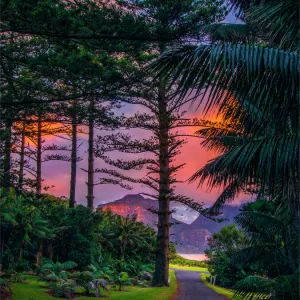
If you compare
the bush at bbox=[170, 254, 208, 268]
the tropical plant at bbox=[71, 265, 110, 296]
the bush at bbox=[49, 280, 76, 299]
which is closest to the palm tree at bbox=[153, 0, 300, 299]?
the bush at bbox=[49, 280, 76, 299]

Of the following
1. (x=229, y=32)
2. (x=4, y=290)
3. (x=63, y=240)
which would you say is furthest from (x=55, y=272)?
(x=229, y=32)

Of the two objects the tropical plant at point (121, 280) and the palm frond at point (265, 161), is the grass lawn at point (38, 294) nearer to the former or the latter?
the tropical plant at point (121, 280)

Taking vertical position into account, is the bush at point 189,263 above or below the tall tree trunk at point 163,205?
below

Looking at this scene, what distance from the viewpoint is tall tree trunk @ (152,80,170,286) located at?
20.1 meters

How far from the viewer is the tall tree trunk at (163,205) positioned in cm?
2008

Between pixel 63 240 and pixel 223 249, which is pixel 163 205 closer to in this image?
pixel 63 240

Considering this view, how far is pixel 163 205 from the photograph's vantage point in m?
20.3

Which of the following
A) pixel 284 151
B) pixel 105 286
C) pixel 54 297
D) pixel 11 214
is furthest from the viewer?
pixel 11 214

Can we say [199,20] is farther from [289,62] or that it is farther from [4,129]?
[4,129]

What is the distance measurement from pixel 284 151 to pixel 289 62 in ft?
4.49

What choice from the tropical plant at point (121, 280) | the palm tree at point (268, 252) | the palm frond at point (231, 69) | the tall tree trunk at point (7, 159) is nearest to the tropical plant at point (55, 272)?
the tropical plant at point (121, 280)

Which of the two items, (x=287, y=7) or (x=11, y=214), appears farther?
(x=11, y=214)

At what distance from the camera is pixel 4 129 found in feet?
45.0

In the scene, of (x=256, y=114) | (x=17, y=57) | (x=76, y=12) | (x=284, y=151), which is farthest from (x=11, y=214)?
(x=284, y=151)
